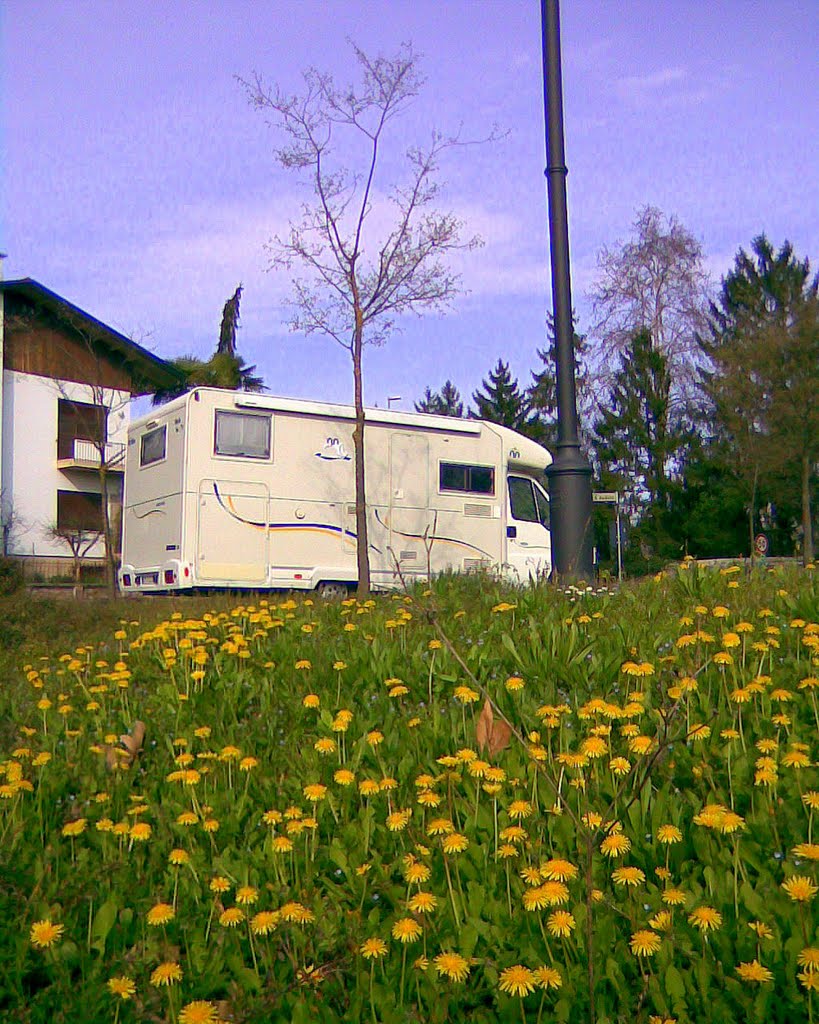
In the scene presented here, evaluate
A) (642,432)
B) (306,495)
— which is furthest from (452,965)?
(642,432)

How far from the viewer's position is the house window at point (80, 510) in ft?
105

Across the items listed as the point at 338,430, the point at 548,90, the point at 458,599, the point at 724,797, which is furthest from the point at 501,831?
the point at 338,430

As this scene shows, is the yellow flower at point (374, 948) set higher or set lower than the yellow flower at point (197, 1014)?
higher

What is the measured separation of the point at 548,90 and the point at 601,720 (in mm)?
5379

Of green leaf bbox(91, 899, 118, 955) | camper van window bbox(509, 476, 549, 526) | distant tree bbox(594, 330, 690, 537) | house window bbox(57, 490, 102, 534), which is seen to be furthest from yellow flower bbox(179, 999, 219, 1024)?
distant tree bbox(594, 330, 690, 537)

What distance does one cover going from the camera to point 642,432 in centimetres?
4247

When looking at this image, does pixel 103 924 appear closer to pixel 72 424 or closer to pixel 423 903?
pixel 423 903

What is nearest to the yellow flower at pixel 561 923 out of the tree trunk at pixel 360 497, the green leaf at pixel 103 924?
the green leaf at pixel 103 924

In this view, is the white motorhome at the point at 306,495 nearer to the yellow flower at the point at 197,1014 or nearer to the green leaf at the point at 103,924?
the green leaf at the point at 103,924

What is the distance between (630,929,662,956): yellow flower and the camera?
94.2 inches

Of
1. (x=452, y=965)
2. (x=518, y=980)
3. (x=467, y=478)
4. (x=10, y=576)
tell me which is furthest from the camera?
(x=467, y=478)

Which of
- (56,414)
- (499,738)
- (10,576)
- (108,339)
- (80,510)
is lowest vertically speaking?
(499,738)

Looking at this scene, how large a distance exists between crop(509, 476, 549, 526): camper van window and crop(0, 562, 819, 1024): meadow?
Answer: 11202 millimetres

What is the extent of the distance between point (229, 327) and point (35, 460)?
14446 millimetres
